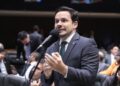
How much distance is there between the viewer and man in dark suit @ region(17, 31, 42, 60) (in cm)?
1180

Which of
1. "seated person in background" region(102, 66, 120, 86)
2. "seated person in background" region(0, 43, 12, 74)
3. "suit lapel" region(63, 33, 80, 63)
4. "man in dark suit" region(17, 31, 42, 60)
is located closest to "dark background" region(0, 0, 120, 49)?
"man in dark suit" region(17, 31, 42, 60)

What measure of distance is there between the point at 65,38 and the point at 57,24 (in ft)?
0.58

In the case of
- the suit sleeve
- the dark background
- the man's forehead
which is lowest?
the dark background

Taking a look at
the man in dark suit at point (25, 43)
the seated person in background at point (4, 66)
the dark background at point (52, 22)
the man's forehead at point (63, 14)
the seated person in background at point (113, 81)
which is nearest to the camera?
the man's forehead at point (63, 14)

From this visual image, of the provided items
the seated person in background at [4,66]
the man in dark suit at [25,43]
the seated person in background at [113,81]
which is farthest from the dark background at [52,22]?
the seated person in background at [113,81]

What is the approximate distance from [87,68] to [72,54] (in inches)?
7.6

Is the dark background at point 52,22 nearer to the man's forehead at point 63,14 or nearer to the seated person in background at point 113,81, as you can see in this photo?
the seated person in background at point 113,81

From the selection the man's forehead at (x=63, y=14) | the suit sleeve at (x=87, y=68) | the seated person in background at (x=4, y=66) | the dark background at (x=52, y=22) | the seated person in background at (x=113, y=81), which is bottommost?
the dark background at (x=52, y=22)

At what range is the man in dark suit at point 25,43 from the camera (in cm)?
1180

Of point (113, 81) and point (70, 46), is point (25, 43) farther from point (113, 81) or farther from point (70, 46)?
point (70, 46)

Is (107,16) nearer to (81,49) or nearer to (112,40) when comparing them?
(112,40)

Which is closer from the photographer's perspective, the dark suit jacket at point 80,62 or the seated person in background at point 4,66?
the dark suit jacket at point 80,62

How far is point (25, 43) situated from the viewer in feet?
39.3

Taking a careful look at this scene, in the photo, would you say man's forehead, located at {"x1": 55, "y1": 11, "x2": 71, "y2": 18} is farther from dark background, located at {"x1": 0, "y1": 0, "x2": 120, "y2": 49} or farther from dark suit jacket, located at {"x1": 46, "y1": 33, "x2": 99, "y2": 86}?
dark background, located at {"x1": 0, "y1": 0, "x2": 120, "y2": 49}
